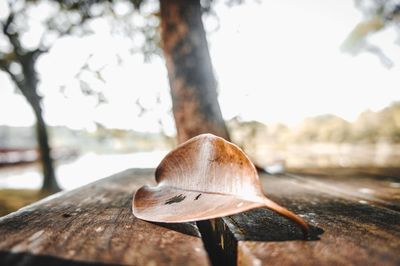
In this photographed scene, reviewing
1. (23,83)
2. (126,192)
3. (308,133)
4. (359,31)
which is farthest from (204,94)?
(308,133)

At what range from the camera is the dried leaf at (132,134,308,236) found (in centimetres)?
58

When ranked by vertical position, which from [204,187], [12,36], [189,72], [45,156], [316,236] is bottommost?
[316,236]

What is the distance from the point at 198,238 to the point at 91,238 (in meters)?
0.24

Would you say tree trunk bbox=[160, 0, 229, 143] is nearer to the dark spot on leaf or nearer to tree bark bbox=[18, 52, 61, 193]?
the dark spot on leaf

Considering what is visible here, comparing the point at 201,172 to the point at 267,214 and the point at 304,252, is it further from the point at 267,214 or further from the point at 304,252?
the point at 304,252

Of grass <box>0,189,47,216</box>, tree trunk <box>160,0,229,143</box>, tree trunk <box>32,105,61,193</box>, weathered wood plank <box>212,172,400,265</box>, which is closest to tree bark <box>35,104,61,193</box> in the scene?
tree trunk <box>32,105,61,193</box>

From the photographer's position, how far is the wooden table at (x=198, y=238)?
47 cm

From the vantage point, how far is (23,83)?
9.16 m

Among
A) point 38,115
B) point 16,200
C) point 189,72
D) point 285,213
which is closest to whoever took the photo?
point 285,213

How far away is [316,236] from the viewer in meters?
0.58

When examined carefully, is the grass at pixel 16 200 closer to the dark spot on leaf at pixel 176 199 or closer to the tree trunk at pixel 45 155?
the tree trunk at pixel 45 155

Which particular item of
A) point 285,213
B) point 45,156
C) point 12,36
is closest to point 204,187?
point 285,213

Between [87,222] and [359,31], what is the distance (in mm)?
6401

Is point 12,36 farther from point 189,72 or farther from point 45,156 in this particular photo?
point 189,72
